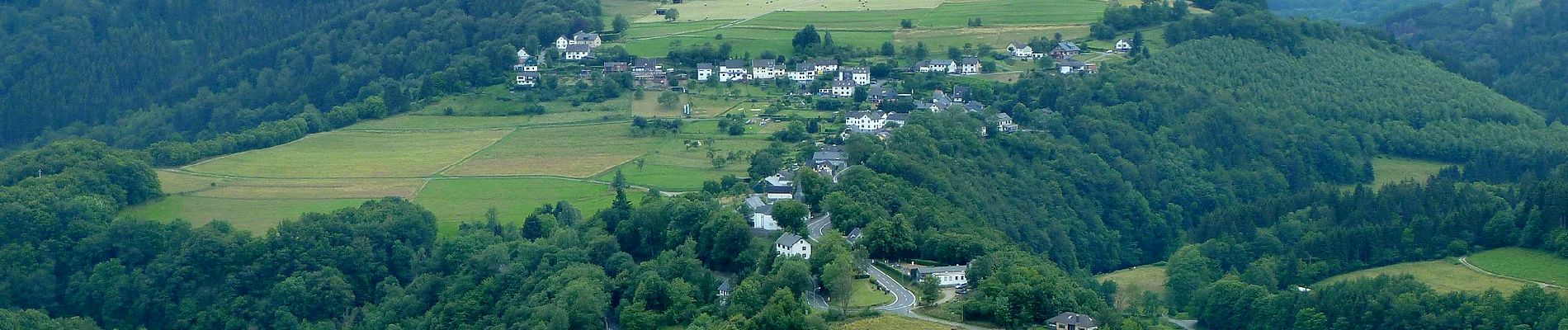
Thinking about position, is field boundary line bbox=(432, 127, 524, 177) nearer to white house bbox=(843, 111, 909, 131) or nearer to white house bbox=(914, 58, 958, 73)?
white house bbox=(843, 111, 909, 131)

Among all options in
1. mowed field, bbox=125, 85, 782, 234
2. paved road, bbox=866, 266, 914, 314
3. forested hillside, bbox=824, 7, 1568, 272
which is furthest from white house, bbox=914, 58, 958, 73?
paved road, bbox=866, 266, 914, 314

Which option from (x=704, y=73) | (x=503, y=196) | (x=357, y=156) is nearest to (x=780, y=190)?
(x=503, y=196)

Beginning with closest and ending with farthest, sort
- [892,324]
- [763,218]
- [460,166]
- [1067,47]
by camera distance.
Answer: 1. [892,324]
2. [763,218]
3. [460,166]
4. [1067,47]

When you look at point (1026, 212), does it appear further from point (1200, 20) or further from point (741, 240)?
point (1200, 20)

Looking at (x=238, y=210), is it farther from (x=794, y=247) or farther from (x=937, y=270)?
(x=937, y=270)

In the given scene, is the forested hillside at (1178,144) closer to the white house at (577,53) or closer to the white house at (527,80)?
the white house at (527,80)

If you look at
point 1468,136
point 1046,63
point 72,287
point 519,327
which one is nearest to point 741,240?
point 519,327

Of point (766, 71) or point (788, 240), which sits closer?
point (788, 240)
